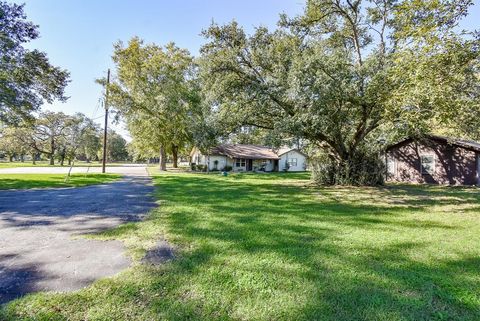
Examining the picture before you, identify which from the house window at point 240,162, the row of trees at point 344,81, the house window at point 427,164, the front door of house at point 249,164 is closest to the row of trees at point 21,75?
the row of trees at point 344,81

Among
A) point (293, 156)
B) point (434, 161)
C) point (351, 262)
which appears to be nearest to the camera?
point (351, 262)

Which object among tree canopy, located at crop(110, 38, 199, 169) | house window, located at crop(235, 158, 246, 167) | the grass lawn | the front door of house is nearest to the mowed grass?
the grass lawn

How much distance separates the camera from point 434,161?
18.2 metres

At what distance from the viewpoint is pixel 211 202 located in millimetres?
9117

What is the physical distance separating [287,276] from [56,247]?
386 centimetres

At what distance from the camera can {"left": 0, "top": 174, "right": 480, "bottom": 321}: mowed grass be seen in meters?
2.61

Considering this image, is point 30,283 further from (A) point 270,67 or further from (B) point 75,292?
(A) point 270,67

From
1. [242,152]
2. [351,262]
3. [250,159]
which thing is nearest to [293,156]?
[250,159]

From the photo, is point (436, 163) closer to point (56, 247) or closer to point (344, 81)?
point (344, 81)

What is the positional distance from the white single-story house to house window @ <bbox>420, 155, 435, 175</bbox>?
1672cm

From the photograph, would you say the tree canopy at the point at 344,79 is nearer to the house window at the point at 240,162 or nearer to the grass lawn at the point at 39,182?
the grass lawn at the point at 39,182

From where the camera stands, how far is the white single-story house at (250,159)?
34.6 metres

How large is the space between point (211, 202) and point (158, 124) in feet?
75.2

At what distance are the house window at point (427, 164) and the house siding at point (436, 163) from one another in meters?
0.14
